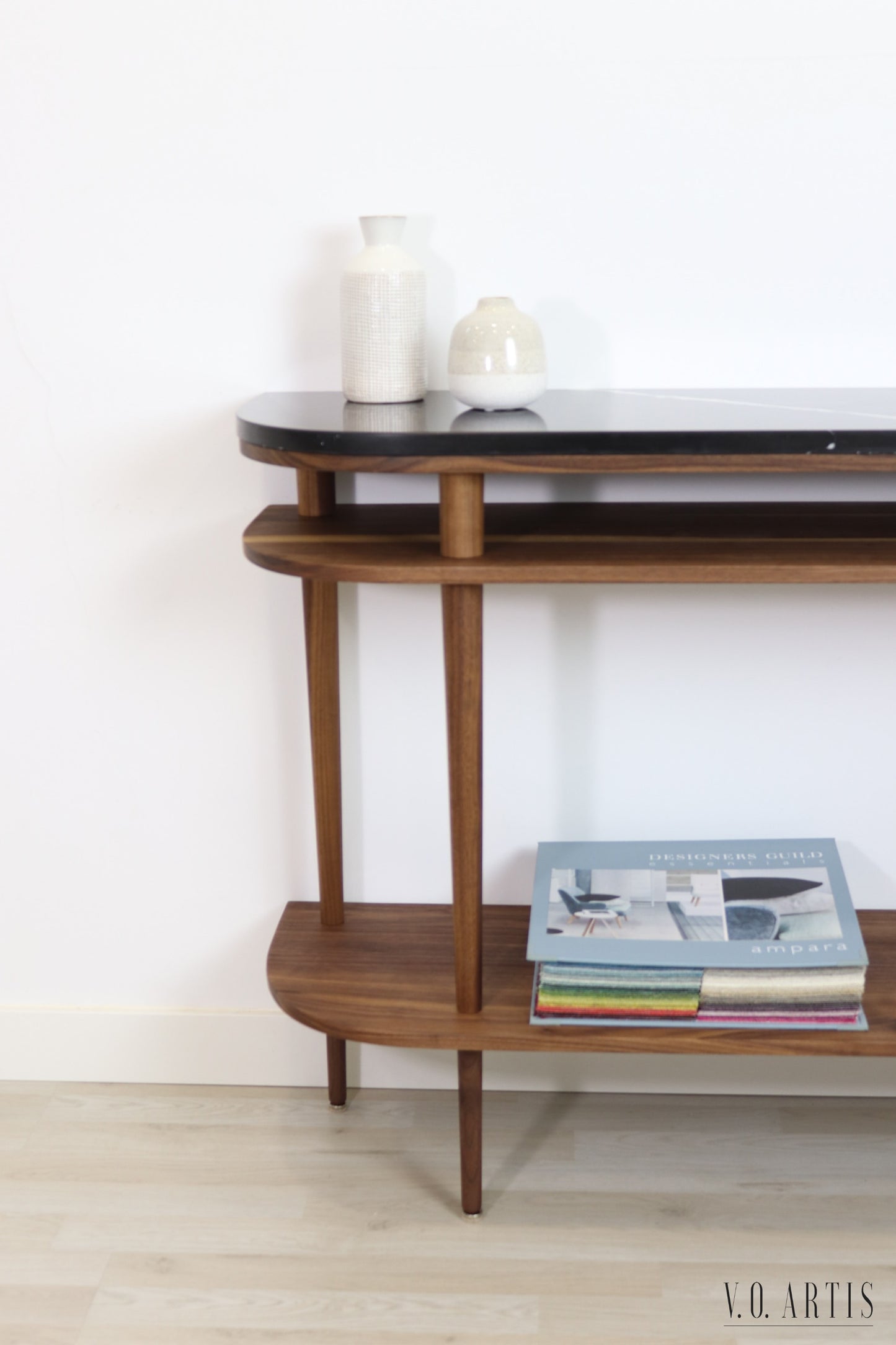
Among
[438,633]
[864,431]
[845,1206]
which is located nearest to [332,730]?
[438,633]

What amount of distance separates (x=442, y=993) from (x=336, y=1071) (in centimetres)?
32

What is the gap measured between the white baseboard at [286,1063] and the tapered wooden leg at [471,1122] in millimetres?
257

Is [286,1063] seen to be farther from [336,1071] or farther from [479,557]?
[479,557]

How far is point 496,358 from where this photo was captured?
4.45ft

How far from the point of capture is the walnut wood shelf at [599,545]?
1.30 meters

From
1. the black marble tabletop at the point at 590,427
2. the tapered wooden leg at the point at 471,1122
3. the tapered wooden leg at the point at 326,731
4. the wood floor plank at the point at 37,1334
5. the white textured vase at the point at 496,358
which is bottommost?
the wood floor plank at the point at 37,1334

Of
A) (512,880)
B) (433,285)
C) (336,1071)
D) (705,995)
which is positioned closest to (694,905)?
(705,995)

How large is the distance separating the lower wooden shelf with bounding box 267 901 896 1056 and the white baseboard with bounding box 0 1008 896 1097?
8.9 inches

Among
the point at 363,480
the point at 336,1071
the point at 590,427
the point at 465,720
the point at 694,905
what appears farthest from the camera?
the point at 336,1071

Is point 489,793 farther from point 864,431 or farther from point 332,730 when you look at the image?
point 864,431

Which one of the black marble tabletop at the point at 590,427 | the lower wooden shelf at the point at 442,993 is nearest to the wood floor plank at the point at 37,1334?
the lower wooden shelf at the point at 442,993

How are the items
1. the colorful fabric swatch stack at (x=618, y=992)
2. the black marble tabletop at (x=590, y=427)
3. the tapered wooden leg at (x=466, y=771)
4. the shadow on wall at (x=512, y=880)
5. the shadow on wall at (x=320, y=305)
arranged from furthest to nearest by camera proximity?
the shadow on wall at (x=512, y=880) < the shadow on wall at (x=320, y=305) < the colorful fabric swatch stack at (x=618, y=992) < the tapered wooden leg at (x=466, y=771) < the black marble tabletop at (x=590, y=427)

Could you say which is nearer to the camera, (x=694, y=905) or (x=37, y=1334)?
(x=37, y=1334)

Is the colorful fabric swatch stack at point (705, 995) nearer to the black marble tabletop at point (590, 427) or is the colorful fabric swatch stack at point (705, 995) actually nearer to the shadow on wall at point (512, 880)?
the shadow on wall at point (512, 880)
